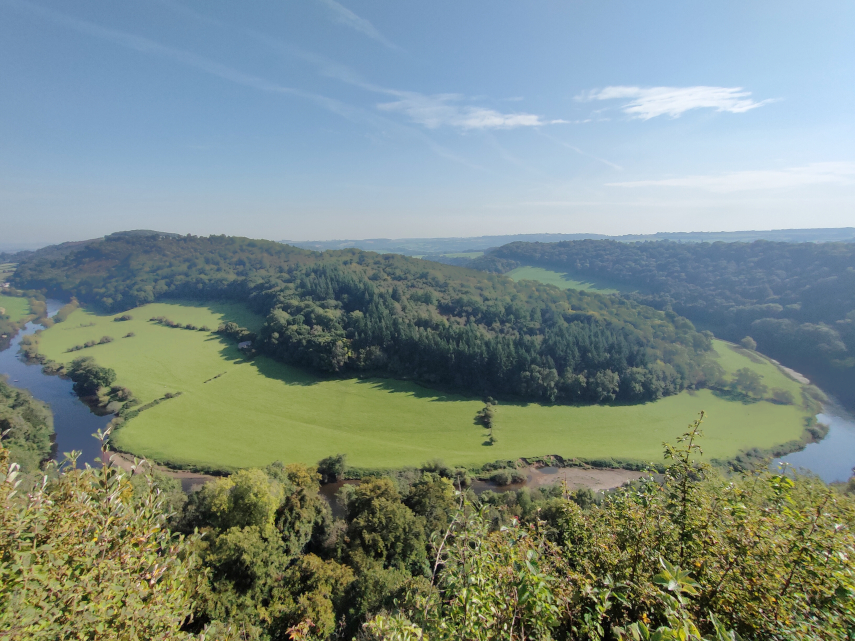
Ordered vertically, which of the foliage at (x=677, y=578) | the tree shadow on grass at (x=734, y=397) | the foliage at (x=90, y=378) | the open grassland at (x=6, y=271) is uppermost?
the open grassland at (x=6, y=271)

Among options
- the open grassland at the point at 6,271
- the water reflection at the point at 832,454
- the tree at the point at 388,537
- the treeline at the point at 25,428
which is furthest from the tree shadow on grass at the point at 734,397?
the open grassland at the point at 6,271

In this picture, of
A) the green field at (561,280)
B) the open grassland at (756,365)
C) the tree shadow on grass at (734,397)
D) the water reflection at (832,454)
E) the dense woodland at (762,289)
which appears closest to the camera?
the water reflection at (832,454)

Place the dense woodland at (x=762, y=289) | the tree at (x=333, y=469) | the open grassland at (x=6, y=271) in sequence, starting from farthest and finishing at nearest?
1. the open grassland at (x=6, y=271)
2. the dense woodland at (x=762, y=289)
3. the tree at (x=333, y=469)

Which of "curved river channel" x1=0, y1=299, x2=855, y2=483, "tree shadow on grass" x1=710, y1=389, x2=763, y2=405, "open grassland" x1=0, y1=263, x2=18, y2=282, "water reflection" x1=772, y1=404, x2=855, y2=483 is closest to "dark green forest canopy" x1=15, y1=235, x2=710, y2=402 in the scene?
"tree shadow on grass" x1=710, y1=389, x2=763, y2=405

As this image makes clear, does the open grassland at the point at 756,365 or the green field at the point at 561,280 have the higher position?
the green field at the point at 561,280

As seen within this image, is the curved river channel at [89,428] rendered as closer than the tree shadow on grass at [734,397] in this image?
Yes

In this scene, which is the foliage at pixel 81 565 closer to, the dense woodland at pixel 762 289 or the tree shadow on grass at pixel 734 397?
the tree shadow on grass at pixel 734 397
